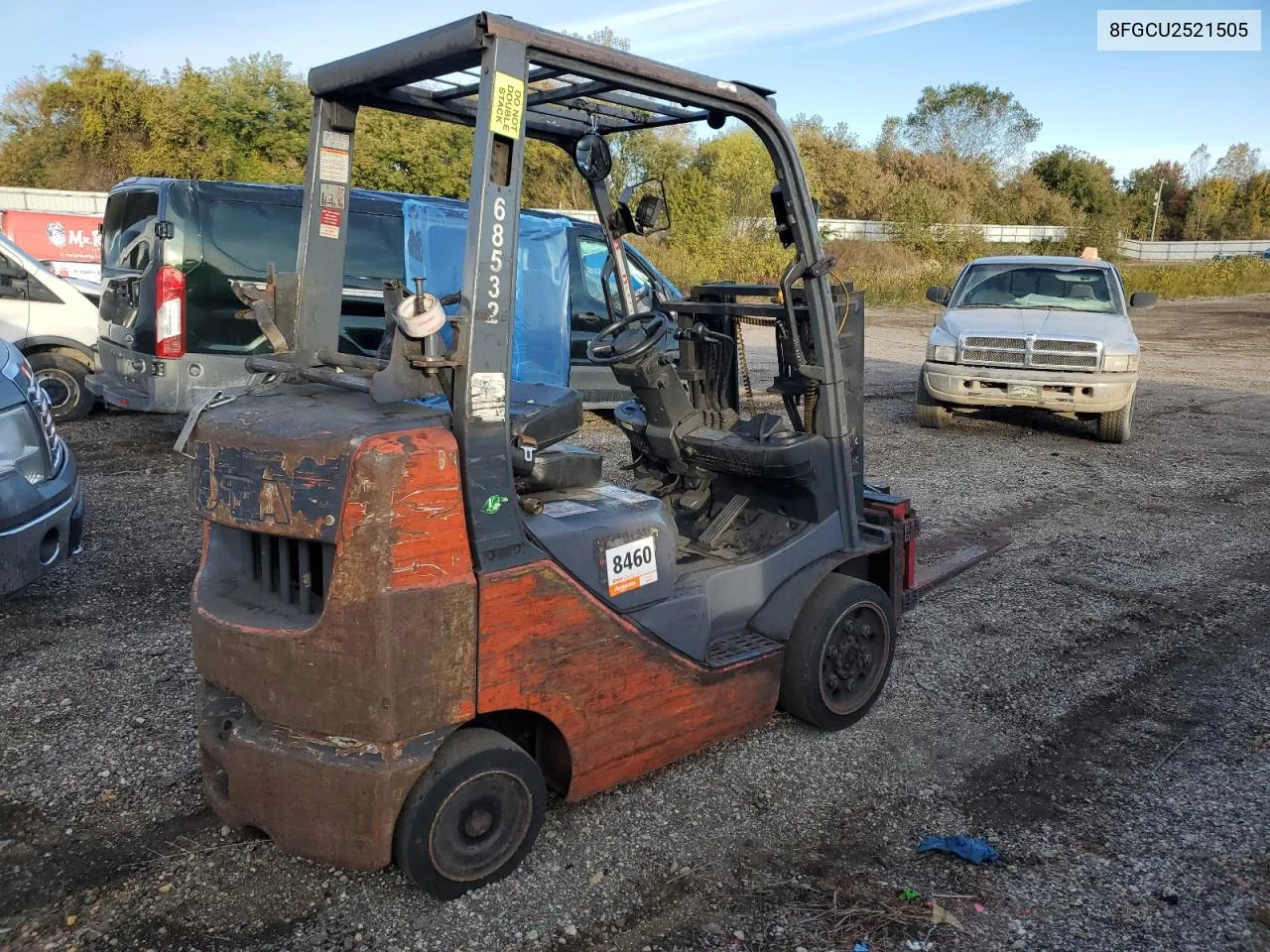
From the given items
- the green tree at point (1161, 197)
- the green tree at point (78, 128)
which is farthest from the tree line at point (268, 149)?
the green tree at point (1161, 197)

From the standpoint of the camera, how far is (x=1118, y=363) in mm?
9969

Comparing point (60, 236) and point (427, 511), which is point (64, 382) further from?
point (60, 236)

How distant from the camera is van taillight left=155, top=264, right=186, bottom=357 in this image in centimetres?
844

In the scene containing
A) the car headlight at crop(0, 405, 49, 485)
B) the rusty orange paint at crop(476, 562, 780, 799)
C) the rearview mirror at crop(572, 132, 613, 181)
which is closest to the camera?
the rusty orange paint at crop(476, 562, 780, 799)

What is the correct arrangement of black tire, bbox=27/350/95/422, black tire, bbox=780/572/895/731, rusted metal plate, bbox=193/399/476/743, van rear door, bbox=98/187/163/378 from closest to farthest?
rusted metal plate, bbox=193/399/476/743 < black tire, bbox=780/572/895/731 < van rear door, bbox=98/187/163/378 < black tire, bbox=27/350/95/422

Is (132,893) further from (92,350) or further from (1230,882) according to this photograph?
(92,350)

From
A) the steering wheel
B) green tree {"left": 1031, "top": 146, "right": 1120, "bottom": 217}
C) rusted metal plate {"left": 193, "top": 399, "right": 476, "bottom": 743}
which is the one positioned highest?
green tree {"left": 1031, "top": 146, "right": 1120, "bottom": 217}

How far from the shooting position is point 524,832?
10.2ft

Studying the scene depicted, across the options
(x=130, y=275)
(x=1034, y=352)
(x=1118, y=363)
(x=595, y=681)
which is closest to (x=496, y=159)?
(x=595, y=681)

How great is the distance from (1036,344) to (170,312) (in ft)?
26.9

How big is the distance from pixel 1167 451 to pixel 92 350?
11089 millimetres

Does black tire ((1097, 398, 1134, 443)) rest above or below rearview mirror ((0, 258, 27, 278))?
below

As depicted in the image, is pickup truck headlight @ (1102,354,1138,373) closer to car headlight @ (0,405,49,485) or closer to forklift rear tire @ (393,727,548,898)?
forklift rear tire @ (393,727,548,898)

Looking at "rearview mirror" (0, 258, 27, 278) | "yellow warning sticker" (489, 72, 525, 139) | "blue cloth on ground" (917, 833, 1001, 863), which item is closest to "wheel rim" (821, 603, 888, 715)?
"blue cloth on ground" (917, 833, 1001, 863)
